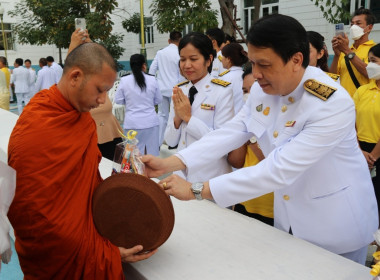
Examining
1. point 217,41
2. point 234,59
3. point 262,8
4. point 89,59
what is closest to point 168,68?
point 217,41

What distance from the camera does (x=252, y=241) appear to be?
67.4 inches

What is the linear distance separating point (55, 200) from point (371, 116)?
8.64 feet

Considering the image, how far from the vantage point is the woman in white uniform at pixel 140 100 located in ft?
15.2

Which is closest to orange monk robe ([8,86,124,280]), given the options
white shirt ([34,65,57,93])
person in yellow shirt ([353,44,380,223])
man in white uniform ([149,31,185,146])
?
person in yellow shirt ([353,44,380,223])

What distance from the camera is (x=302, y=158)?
1451 millimetres

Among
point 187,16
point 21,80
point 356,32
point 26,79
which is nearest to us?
point 356,32

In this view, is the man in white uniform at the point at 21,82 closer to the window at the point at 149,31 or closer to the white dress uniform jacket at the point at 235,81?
the window at the point at 149,31

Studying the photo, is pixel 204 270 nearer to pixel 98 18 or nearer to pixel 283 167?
pixel 283 167

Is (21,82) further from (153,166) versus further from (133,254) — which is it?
(133,254)

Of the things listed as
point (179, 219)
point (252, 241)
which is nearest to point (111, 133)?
point (179, 219)

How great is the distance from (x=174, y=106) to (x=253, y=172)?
1175mm

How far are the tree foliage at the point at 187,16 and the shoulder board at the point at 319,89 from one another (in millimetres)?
6388

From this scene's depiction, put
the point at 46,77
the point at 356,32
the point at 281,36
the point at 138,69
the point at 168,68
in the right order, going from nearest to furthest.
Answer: the point at 281,36 < the point at 356,32 < the point at 138,69 < the point at 168,68 < the point at 46,77

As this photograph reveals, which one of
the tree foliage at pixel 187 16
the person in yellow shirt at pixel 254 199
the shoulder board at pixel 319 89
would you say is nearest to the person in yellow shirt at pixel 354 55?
the person in yellow shirt at pixel 254 199
